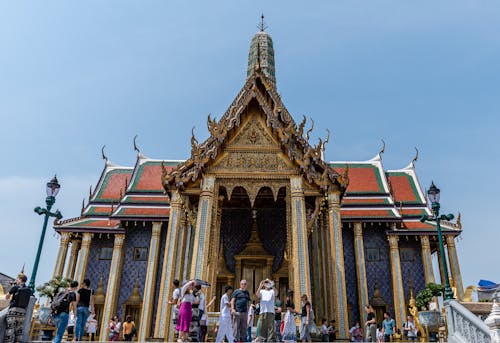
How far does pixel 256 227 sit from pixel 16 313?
30.7ft

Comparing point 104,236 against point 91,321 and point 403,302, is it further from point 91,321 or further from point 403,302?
point 403,302

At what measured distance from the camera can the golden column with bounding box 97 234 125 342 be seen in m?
15.4

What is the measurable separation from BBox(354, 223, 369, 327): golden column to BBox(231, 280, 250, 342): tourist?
8.58 meters

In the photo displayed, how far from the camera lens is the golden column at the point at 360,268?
15211 millimetres

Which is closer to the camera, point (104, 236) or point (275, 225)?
point (275, 225)

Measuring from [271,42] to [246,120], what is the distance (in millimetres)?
19509

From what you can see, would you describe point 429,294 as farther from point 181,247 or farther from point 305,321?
point 181,247

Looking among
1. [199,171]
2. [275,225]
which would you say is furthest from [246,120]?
[275,225]

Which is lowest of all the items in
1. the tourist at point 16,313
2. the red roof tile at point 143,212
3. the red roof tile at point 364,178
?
the tourist at point 16,313

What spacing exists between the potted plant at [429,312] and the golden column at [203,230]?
5222 millimetres

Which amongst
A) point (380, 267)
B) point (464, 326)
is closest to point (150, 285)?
point (380, 267)

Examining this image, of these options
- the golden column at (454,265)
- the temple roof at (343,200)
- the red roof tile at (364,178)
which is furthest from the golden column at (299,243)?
the golden column at (454,265)

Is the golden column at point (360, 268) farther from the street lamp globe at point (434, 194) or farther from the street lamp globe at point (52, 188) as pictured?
the street lamp globe at point (52, 188)

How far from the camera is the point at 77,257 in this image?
18031 millimetres
